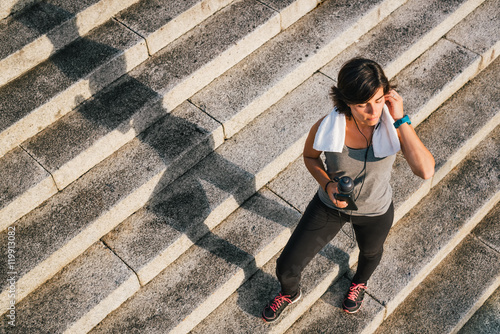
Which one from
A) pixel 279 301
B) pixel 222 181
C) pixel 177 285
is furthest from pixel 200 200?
pixel 279 301

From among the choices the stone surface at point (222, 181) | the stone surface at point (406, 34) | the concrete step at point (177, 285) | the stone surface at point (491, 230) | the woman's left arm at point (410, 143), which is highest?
the woman's left arm at point (410, 143)

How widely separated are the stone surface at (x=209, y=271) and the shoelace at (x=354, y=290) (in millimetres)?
681

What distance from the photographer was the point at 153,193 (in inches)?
183

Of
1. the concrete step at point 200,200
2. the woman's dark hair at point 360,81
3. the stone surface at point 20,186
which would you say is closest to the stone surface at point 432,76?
the concrete step at point 200,200

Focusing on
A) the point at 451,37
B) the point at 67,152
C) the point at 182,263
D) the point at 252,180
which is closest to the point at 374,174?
the point at 252,180

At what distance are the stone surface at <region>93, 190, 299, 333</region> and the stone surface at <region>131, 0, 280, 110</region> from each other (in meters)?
1.21

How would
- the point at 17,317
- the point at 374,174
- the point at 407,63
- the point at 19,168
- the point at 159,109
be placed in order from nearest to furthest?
the point at 374,174
the point at 17,317
the point at 19,168
the point at 159,109
the point at 407,63

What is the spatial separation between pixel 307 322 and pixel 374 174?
160 cm

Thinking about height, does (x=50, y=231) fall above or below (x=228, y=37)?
below

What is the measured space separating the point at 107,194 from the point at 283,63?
2.08m

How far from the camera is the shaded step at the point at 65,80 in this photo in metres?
4.56

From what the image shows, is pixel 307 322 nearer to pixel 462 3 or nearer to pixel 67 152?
pixel 67 152

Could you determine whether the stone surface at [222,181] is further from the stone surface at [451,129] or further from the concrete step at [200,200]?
the stone surface at [451,129]

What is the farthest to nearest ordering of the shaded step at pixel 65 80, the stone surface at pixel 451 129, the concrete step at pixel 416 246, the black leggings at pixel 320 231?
1. the stone surface at pixel 451 129
2. the shaded step at pixel 65 80
3. the concrete step at pixel 416 246
4. the black leggings at pixel 320 231
